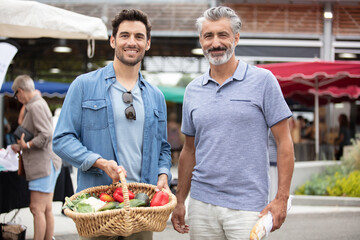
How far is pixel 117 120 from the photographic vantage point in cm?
279

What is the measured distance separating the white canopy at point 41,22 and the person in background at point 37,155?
0.64m

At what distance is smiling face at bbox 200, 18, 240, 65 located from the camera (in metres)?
2.91

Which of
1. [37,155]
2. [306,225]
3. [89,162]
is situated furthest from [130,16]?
[306,225]

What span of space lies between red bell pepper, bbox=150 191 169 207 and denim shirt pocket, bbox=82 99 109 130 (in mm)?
567

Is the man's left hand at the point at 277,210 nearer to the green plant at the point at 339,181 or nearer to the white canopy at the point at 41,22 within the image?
the white canopy at the point at 41,22

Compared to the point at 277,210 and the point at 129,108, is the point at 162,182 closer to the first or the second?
the point at 129,108

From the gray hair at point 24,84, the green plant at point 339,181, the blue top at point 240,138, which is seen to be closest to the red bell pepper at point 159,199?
the blue top at point 240,138

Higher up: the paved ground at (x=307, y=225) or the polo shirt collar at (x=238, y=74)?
the polo shirt collar at (x=238, y=74)

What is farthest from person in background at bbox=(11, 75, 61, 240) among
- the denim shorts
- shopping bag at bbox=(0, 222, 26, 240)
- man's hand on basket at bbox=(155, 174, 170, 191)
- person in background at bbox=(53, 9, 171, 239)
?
man's hand on basket at bbox=(155, 174, 170, 191)

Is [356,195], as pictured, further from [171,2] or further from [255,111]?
[171,2]

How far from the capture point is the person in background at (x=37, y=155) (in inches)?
204

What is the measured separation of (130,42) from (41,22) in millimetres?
2690

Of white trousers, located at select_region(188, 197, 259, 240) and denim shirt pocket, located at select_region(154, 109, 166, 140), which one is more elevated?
denim shirt pocket, located at select_region(154, 109, 166, 140)

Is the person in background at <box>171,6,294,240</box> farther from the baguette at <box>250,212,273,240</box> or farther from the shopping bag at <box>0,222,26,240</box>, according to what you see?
the shopping bag at <box>0,222,26,240</box>
